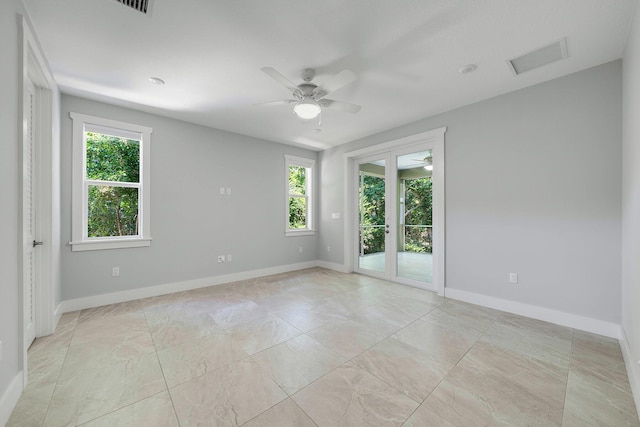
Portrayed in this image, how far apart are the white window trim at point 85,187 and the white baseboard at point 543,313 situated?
4.58m

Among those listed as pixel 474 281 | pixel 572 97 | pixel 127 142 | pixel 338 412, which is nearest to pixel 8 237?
pixel 338 412

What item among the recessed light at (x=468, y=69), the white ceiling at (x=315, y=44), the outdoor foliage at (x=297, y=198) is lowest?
the outdoor foliage at (x=297, y=198)

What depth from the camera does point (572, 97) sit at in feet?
8.91

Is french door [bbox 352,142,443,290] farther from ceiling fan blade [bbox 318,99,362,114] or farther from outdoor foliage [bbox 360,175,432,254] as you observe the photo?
ceiling fan blade [bbox 318,99,362,114]

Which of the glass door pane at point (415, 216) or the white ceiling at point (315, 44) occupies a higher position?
the white ceiling at point (315, 44)

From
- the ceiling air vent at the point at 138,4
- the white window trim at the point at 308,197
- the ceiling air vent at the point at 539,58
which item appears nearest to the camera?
the ceiling air vent at the point at 138,4

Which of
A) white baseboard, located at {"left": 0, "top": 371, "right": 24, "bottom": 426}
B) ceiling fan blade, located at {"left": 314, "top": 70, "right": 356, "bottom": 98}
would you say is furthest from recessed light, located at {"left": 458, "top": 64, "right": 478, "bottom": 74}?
white baseboard, located at {"left": 0, "top": 371, "right": 24, "bottom": 426}

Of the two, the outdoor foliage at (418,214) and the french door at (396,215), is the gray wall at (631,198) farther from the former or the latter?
the outdoor foliage at (418,214)

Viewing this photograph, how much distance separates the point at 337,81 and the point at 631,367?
3170 millimetres

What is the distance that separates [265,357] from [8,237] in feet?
6.26

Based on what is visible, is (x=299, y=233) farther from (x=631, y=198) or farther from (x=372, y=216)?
(x=631, y=198)

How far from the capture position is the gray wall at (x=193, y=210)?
332 centimetres

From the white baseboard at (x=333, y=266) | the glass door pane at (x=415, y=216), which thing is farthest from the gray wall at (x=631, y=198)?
the white baseboard at (x=333, y=266)

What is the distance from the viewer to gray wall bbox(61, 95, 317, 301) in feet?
10.9
